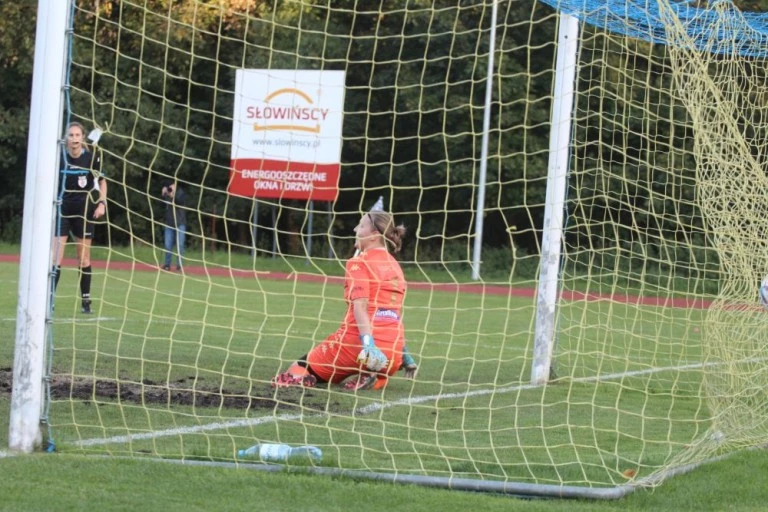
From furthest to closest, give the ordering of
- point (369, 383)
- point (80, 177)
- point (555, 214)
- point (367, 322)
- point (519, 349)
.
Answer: point (519, 349), point (80, 177), point (555, 214), point (369, 383), point (367, 322)

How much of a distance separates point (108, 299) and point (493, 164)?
12802mm

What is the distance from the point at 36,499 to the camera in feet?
13.7

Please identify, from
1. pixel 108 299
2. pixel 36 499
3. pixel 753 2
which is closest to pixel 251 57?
pixel 753 2

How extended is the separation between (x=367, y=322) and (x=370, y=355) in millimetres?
227

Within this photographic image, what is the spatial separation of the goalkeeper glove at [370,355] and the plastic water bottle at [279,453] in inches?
76.6

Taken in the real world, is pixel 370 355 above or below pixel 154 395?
above

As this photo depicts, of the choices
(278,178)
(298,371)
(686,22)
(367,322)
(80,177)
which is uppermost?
(686,22)

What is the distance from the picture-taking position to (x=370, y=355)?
23.0 ft

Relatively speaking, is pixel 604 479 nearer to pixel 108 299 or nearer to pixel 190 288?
pixel 108 299

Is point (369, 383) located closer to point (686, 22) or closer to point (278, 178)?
point (686, 22)

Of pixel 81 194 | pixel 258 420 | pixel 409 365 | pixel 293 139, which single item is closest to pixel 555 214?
pixel 409 365

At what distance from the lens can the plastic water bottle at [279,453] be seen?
4.95 meters

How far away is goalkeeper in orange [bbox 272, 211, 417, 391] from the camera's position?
7.22m

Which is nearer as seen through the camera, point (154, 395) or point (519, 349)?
point (154, 395)
